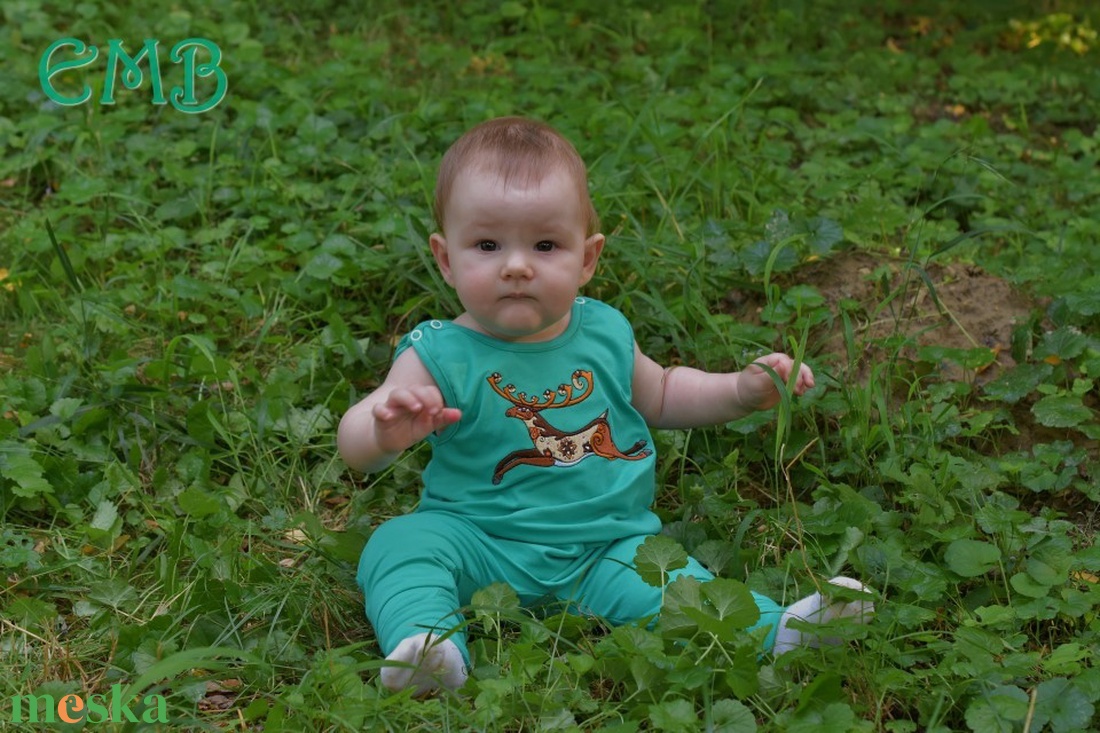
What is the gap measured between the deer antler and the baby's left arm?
0.17 metres

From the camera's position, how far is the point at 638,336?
3.21 meters

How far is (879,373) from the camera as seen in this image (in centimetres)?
299

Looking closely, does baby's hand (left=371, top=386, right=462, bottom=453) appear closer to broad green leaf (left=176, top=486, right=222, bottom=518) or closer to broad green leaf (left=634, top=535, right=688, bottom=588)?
broad green leaf (left=634, top=535, right=688, bottom=588)

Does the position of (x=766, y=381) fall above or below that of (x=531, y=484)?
above

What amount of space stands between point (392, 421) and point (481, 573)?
1.25 ft

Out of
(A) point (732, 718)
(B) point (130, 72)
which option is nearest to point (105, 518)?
(A) point (732, 718)

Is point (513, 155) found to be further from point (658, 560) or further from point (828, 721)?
point (828, 721)

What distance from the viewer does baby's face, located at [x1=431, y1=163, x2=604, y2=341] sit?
2410 millimetres

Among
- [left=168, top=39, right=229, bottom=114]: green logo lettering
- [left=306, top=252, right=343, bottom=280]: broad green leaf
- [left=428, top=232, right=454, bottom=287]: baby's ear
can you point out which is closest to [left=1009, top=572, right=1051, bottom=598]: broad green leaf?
[left=428, top=232, right=454, bottom=287]: baby's ear

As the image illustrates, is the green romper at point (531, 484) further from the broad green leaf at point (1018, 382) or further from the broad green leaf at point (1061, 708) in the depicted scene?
the broad green leaf at point (1018, 382)

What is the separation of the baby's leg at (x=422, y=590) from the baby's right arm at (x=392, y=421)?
15cm

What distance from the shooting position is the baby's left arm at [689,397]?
8.72 ft

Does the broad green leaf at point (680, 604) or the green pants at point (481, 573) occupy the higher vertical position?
the broad green leaf at point (680, 604)

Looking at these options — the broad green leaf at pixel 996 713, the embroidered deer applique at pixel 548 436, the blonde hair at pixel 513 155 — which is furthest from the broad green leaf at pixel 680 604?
the blonde hair at pixel 513 155
